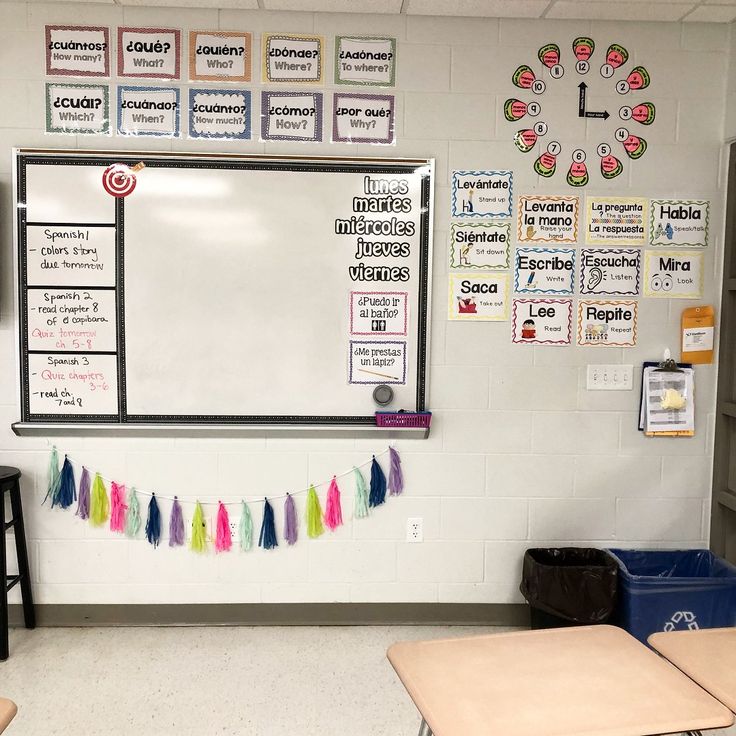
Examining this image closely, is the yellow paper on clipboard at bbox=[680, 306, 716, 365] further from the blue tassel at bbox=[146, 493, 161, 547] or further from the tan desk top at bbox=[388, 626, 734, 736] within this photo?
the blue tassel at bbox=[146, 493, 161, 547]

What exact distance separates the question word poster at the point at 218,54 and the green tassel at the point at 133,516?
6.07ft

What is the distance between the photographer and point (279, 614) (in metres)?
3.16

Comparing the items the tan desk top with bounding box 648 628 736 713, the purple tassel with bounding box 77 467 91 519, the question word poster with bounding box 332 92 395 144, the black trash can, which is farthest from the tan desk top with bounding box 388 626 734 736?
the question word poster with bounding box 332 92 395 144

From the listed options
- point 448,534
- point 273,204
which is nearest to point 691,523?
point 448,534

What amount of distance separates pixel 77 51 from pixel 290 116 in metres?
0.94

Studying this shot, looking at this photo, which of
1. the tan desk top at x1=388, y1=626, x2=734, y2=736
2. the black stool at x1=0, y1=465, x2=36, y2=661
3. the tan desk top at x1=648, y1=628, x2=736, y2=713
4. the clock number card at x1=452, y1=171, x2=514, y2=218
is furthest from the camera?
the clock number card at x1=452, y1=171, x2=514, y2=218

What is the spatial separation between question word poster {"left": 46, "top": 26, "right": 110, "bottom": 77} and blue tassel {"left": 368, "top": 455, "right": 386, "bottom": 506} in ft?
6.78

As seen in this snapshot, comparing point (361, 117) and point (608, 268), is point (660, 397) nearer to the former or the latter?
point (608, 268)

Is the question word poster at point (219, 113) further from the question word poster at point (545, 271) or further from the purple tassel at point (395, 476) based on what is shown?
the purple tassel at point (395, 476)

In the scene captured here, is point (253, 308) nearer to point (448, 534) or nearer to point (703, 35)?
point (448, 534)

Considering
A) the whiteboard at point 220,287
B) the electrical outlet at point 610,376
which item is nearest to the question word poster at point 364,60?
the whiteboard at point 220,287

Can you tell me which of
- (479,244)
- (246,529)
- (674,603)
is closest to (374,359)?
(479,244)

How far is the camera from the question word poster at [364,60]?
299 cm

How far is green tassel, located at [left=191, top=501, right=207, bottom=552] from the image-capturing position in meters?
3.10
